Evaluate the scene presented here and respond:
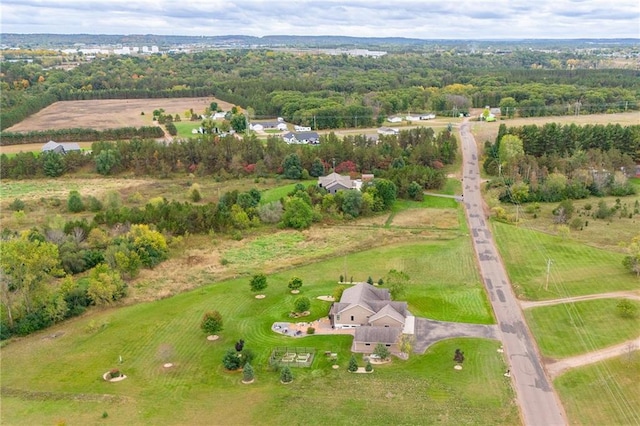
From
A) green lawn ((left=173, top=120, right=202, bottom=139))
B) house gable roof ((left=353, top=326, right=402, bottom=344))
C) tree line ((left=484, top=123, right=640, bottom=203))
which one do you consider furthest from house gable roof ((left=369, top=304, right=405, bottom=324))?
green lawn ((left=173, top=120, right=202, bottom=139))

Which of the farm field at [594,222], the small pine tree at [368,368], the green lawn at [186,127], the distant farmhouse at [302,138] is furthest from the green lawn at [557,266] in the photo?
the green lawn at [186,127]

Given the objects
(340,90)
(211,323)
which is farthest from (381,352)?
(340,90)

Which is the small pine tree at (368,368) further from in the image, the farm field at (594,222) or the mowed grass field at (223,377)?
the farm field at (594,222)

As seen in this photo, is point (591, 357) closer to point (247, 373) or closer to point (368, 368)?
point (368, 368)

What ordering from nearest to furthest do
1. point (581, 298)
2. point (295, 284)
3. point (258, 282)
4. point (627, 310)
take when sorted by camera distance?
point (627, 310) < point (581, 298) < point (258, 282) < point (295, 284)

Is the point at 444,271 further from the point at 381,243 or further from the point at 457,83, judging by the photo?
the point at 457,83

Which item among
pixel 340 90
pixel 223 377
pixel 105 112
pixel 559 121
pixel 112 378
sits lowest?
pixel 112 378
